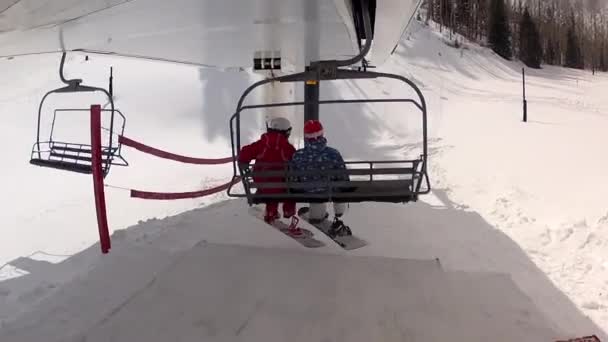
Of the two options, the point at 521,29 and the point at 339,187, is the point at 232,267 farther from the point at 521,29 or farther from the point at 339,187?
the point at 521,29

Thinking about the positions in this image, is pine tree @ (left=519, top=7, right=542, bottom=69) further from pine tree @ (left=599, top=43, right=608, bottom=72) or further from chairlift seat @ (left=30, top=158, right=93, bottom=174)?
chairlift seat @ (left=30, top=158, right=93, bottom=174)

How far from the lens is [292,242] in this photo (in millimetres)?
4465

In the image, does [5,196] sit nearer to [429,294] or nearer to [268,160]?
[268,160]

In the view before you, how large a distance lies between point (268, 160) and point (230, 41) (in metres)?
2.45

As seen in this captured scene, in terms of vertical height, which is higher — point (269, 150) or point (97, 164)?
point (269, 150)

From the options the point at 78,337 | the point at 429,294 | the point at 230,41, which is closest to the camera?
the point at 78,337

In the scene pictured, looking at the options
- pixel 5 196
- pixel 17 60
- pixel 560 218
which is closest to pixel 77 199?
pixel 5 196

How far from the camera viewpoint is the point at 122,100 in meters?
14.5

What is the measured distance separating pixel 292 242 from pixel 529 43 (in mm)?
30666

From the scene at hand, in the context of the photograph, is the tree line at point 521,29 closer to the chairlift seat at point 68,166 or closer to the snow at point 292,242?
the snow at point 292,242

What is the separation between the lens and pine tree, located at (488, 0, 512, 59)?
29359 mm

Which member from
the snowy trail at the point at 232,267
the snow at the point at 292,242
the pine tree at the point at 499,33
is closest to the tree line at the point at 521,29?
the pine tree at the point at 499,33

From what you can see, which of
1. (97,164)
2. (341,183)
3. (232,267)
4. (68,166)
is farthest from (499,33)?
(341,183)

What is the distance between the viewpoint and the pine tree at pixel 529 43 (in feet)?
98.2
